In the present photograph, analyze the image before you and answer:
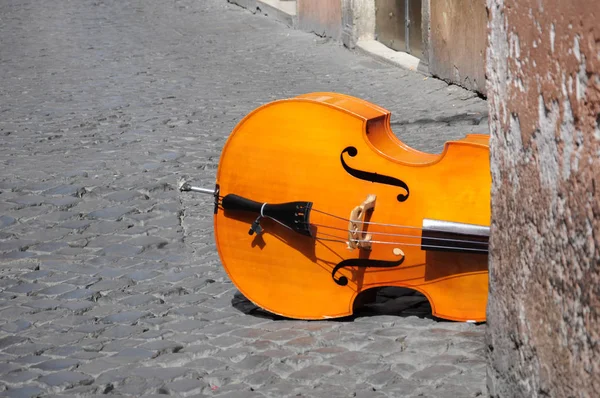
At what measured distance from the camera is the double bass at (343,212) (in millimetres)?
3555

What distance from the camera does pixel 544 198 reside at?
7.30ft

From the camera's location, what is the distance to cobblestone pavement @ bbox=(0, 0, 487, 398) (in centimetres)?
345

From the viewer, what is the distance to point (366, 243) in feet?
12.0

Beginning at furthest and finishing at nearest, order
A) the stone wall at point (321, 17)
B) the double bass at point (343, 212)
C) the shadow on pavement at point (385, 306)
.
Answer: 1. the stone wall at point (321, 17)
2. the shadow on pavement at point (385, 306)
3. the double bass at point (343, 212)

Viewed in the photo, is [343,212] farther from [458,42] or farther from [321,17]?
[321,17]

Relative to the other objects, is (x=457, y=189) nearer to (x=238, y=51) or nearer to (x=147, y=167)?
(x=147, y=167)

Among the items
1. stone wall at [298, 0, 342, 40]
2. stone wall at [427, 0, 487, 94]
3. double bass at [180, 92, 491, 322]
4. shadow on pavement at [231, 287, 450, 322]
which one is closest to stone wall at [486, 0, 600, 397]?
double bass at [180, 92, 491, 322]

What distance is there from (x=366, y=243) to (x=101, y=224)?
7.08 feet

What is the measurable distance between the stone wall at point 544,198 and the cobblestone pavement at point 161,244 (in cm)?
80

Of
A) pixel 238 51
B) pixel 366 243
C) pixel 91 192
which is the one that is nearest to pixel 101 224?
pixel 91 192

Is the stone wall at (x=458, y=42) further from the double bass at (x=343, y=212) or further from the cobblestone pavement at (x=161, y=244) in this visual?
the double bass at (x=343, y=212)

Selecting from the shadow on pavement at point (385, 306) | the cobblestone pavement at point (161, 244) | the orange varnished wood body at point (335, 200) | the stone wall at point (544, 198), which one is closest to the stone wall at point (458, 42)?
the cobblestone pavement at point (161, 244)

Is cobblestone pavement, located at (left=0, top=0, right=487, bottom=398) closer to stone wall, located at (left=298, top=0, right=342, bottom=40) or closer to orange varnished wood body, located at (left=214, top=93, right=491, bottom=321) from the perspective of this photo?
orange varnished wood body, located at (left=214, top=93, right=491, bottom=321)

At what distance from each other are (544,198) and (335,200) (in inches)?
61.9
